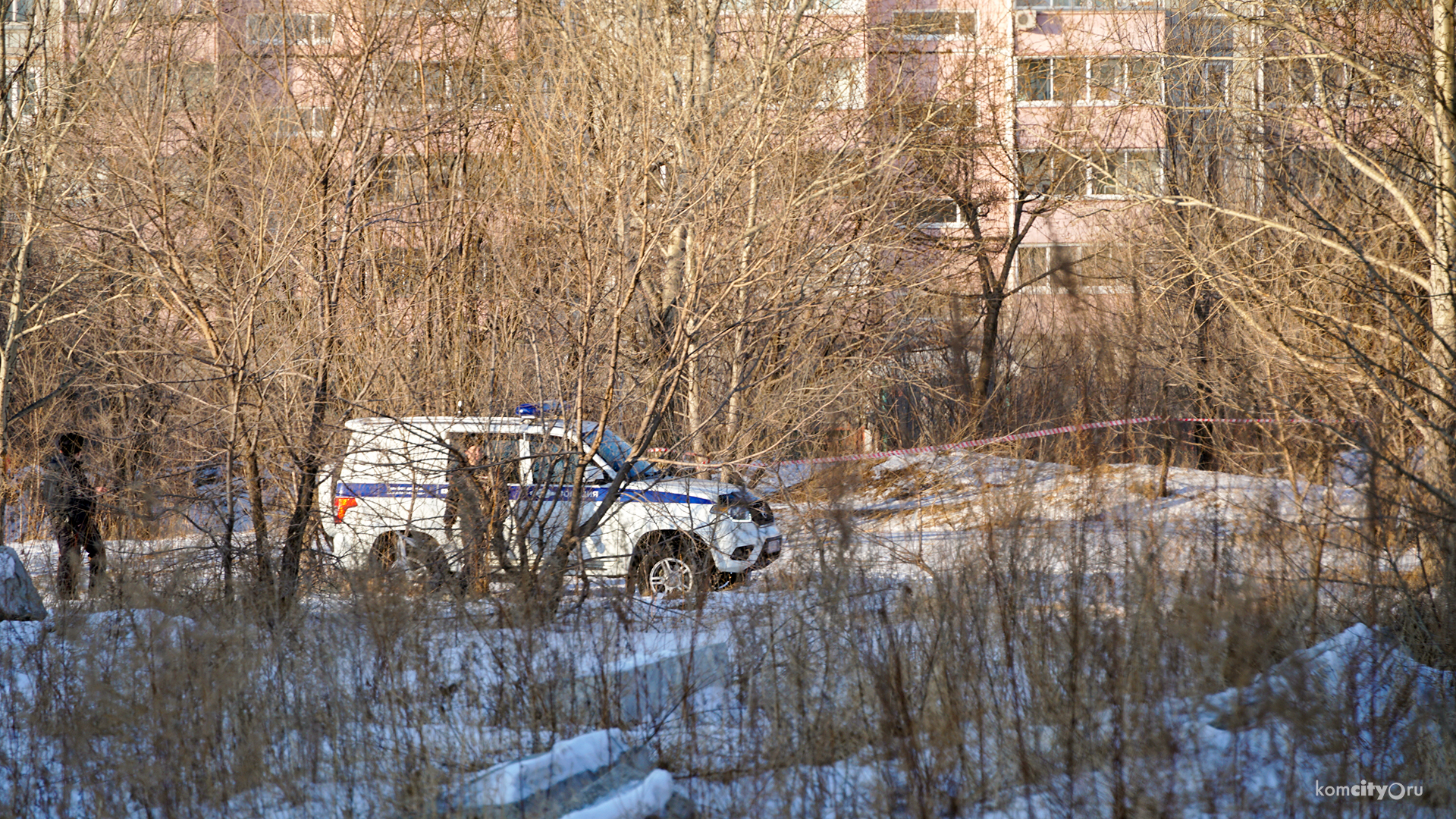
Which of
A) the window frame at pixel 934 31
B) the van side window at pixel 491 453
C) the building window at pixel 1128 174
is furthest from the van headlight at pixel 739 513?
the window frame at pixel 934 31

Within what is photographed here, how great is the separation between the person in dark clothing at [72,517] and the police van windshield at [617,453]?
12.1 feet

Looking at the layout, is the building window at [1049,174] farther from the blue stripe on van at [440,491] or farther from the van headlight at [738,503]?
the blue stripe on van at [440,491]

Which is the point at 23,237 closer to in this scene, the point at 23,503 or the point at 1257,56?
the point at 23,503

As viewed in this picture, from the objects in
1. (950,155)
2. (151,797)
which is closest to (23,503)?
(151,797)

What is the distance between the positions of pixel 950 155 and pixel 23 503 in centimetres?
1535

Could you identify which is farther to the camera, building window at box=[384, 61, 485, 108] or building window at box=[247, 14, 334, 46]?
building window at box=[384, 61, 485, 108]

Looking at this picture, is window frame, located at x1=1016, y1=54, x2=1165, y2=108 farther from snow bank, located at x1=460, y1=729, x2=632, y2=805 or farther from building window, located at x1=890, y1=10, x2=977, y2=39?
snow bank, located at x1=460, y1=729, x2=632, y2=805

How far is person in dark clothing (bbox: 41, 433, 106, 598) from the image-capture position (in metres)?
8.09

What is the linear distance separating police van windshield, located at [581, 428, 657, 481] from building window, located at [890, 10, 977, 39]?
36.7 ft

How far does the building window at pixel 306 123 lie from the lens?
30.3 ft

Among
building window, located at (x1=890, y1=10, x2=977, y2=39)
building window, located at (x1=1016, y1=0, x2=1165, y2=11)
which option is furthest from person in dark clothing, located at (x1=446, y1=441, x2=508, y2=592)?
building window, located at (x1=890, y1=10, x2=977, y2=39)

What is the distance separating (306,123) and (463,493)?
16.0ft

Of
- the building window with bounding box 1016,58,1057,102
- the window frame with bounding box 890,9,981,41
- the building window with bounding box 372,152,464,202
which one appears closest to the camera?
the building window with bounding box 372,152,464,202

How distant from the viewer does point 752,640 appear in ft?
17.7
